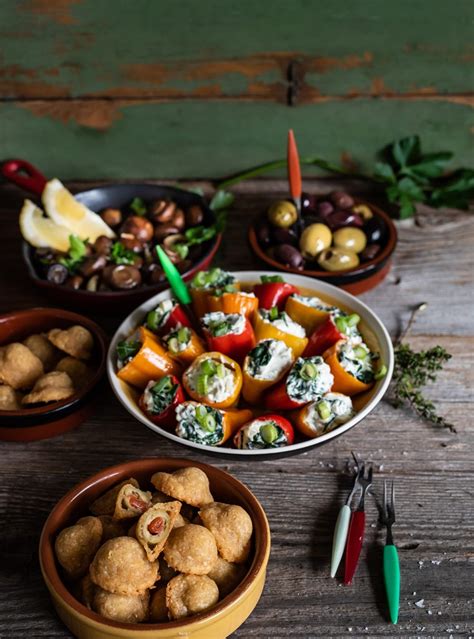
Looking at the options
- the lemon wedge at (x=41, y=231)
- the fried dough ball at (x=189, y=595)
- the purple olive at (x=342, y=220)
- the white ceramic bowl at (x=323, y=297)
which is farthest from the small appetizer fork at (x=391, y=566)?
the lemon wedge at (x=41, y=231)

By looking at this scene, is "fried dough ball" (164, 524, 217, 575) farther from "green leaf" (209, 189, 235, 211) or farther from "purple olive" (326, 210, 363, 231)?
"green leaf" (209, 189, 235, 211)

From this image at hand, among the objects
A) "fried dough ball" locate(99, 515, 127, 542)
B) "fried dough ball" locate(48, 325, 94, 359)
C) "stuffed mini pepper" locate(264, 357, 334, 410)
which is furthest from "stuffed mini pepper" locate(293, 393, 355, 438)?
"fried dough ball" locate(48, 325, 94, 359)

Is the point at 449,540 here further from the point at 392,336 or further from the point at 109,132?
the point at 109,132

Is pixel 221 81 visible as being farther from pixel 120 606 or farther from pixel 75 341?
pixel 120 606

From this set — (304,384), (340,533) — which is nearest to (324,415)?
(304,384)

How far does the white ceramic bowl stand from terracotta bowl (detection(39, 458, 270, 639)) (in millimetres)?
63

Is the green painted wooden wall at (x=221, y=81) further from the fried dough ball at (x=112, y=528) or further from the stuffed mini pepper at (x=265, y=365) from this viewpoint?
the fried dough ball at (x=112, y=528)

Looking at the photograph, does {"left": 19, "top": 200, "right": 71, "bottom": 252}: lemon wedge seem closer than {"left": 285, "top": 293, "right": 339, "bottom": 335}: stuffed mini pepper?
No

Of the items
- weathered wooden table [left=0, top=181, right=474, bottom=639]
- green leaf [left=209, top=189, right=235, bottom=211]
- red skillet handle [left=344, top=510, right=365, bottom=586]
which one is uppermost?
green leaf [left=209, top=189, right=235, bottom=211]

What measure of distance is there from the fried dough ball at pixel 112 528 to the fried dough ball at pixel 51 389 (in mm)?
305

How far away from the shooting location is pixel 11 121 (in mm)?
1990

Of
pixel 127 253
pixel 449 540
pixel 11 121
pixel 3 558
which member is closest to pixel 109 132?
pixel 11 121

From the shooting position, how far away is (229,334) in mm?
1283

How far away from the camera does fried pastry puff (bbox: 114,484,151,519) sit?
1.02 metres
